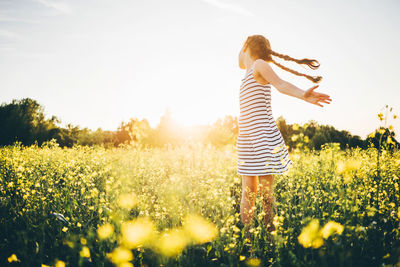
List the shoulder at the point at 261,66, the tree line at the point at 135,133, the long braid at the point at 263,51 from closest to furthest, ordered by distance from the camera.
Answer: the shoulder at the point at 261,66 → the long braid at the point at 263,51 → the tree line at the point at 135,133

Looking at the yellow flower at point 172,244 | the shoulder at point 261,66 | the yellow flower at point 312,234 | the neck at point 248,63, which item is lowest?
the yellow flower at point 172,244

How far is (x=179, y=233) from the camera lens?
6.53 feet

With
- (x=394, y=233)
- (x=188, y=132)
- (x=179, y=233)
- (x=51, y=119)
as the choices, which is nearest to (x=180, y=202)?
(x=179, y=233)

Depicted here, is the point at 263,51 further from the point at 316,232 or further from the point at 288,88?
the point at 316,232

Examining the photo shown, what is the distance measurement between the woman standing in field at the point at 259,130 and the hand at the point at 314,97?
363mm

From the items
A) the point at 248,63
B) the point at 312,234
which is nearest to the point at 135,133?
the point at 248,63

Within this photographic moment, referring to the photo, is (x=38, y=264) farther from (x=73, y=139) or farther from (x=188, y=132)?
(x=73, y=139)

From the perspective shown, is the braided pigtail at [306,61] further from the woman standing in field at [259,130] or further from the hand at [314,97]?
the hand at [314,97]

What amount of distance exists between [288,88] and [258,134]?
638 millimetres

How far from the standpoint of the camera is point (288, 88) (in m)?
1.94

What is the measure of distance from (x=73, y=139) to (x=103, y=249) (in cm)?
2781

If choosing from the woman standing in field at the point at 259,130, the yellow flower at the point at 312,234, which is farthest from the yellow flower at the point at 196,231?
the yellow flower at the point at 312,234

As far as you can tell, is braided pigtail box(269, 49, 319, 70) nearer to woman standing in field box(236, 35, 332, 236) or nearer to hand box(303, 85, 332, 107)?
woman standing in field box(236, 35, 332, 236)

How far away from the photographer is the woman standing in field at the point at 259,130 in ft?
7.41
